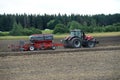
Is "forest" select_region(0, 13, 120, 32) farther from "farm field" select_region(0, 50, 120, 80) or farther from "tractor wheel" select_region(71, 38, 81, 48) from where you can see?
"farm field" select_region(0, 50, 120, 80)

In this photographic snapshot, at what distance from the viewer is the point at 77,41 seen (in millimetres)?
34219

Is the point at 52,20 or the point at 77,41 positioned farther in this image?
the point at 52,20

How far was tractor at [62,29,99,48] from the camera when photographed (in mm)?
34125

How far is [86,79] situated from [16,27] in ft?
194

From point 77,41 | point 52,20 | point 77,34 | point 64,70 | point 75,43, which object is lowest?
point 64,70

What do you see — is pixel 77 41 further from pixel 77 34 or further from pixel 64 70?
pixel 64 70

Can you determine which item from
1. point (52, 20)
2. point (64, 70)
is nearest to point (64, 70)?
point (64, 70)

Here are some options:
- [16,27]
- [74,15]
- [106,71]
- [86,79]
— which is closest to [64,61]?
[106,71]

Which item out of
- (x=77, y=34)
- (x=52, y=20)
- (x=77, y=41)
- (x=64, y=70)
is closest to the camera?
(x=64, y=70)

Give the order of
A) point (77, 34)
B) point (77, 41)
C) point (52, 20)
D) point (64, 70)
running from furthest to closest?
point (52, 20) → point (77, 34) → point (77, 41) → point (64, 70)

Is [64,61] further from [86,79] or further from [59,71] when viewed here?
[86,79]

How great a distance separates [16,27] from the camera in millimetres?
74062

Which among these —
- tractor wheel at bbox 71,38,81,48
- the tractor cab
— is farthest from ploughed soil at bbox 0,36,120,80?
the tractor cab

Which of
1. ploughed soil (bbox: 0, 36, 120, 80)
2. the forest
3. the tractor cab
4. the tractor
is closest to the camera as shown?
ploughed soil (bbox: 0, 36, 120, 80)
